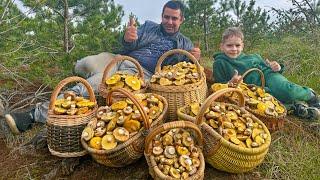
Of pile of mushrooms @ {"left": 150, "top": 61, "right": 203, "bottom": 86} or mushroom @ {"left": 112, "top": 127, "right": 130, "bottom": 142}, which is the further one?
pile of mushrooms @ {"left": 150, "top": 61, "right": 203, "bottom": 86}

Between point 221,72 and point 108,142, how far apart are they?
166 centimetres

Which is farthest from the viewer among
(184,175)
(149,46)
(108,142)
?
(149,46)

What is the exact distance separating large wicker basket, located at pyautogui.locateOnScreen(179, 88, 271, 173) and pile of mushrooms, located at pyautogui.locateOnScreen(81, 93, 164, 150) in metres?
0.38

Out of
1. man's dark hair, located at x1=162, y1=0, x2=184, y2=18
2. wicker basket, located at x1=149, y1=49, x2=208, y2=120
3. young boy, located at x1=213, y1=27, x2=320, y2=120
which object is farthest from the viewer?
man's dark hair, located at x1=162, y1=0, x2=184, y2=18

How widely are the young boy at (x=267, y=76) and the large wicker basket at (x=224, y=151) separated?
1.14m

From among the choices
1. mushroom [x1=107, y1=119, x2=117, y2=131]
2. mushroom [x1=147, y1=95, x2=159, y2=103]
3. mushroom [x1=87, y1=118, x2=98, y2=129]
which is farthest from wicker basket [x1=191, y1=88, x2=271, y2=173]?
mushroom [x1=87, y1=118, x2=98, y2=129]

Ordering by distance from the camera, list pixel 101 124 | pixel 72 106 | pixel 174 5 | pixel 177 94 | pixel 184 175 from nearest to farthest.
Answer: pixel 184 175
pixel 101 124
pixel 72 106
pixel 177 94
pixel 174 5

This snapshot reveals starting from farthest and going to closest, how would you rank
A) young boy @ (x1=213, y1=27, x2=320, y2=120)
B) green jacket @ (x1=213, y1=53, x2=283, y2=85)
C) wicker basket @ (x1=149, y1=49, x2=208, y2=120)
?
green jacket @ (x1=213, y1=53, x2=283, y2=85) → young boy @ (x1=213, y1=27, x2=320, y2=120) → wicker basket @ (x1=149, y1=49, x2=208, y2=120)

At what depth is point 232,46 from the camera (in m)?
3.70

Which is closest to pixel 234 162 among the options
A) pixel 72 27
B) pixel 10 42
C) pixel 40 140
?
pixel 40 140

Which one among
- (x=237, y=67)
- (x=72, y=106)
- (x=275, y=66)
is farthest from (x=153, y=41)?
(x=72, y=106)

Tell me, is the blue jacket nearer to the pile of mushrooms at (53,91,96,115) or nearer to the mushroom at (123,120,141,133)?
the pile of mushrooms at (53,91,96,115)

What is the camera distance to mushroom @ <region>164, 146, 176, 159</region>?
242 cm

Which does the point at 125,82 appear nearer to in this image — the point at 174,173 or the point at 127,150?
the point at 127,150
